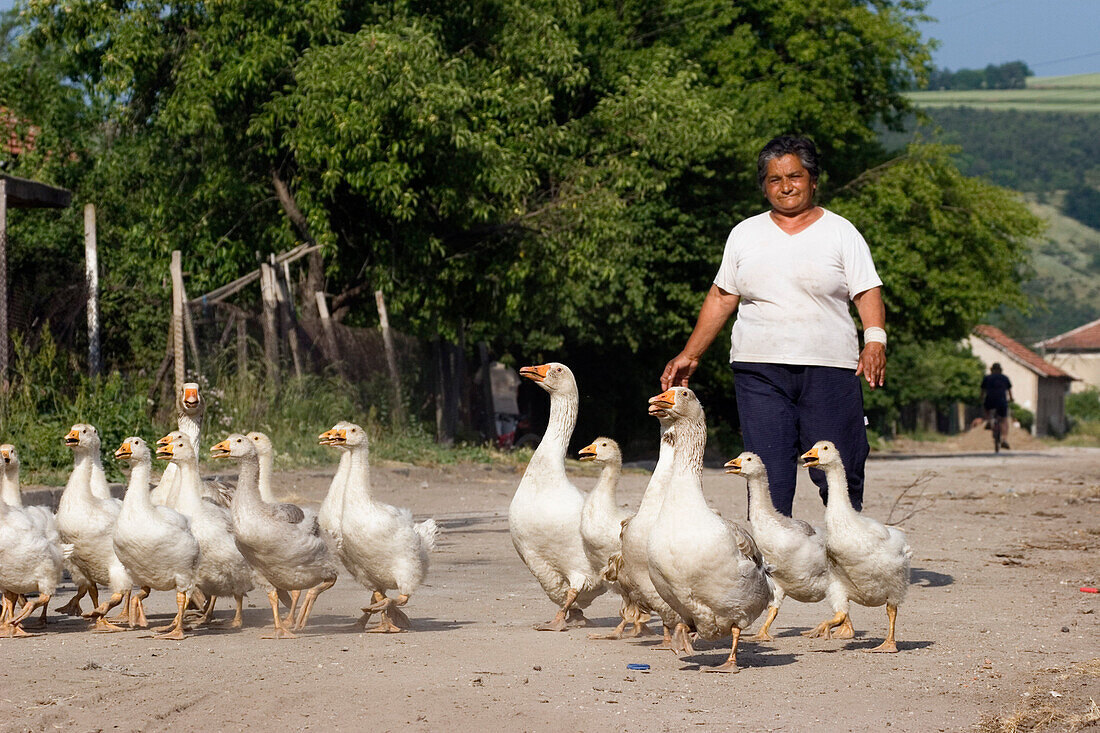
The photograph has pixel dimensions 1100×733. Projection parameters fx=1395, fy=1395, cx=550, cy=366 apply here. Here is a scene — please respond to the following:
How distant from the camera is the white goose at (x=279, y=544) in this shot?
686 centimetres

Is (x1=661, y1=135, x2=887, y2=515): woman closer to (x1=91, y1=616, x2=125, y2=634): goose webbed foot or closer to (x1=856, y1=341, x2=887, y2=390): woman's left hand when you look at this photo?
(x1=856, y1=341, x2=887, y2=390): woman's left hand

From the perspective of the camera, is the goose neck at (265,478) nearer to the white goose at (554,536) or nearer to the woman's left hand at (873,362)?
the white goose at (554,536)

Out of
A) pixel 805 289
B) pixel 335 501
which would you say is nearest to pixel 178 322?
pixel 335 501

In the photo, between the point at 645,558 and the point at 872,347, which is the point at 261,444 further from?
the point at 872,347

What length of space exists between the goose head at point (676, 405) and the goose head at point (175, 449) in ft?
9.17

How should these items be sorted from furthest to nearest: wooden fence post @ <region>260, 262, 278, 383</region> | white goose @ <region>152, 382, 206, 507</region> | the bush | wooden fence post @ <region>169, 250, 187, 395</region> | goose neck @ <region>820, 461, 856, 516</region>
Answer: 1. the bush
2. wooden fence post @ <region>260, 262, 278, 383</region>
3. wooden fence post @ <region>169, 250, 187, 395</region>
4. white goose @ <region>152, 382, 206, 507</region>
5. goose neck @ <region>820, 461, 856, 516</region>

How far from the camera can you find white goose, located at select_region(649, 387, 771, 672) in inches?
226

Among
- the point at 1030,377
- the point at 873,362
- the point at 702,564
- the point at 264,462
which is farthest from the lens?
the point at 1030,377

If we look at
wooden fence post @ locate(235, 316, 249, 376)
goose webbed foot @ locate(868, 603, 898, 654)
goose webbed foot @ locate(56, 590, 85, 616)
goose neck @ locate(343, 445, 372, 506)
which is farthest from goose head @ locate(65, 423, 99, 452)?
wooden fence post @ locate(235, 316, 249, 376)

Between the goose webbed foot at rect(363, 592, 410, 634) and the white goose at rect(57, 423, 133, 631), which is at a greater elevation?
the white goose at rect(57, 423, 133, 631)

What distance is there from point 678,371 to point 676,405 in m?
1.07

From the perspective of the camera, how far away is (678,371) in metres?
7.41

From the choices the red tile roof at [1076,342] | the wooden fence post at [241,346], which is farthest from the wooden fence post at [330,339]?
the red tile roof at [1076,342]

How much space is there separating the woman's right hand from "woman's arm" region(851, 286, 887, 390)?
34.9 inches
